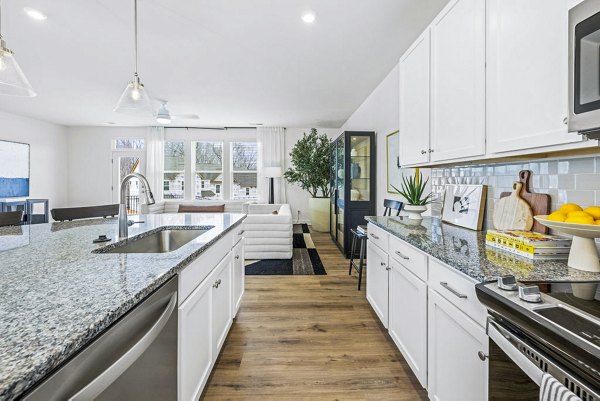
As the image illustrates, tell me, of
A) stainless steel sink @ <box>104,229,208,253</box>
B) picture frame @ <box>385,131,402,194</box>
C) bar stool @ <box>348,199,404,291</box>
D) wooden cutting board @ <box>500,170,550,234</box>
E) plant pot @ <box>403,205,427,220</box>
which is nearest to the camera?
wooden cutting board @ <box>500,170,550,234</box>

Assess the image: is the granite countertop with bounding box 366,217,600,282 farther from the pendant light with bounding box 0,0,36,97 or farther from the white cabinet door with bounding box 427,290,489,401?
the pendant light with bounding box 0,0,36,97

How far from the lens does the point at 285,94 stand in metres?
4.56

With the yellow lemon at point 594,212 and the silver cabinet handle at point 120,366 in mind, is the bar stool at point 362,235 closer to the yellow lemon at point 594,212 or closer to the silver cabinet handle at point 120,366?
the yellow lemon at point 594,212

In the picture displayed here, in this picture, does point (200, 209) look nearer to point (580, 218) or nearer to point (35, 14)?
point (35, 14)

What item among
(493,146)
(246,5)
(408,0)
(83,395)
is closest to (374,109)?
(408,0)

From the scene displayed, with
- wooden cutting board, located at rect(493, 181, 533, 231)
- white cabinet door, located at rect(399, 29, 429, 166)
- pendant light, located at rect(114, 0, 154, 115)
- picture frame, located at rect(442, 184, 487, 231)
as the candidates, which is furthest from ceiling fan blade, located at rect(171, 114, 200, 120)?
wooden cutting board, located at rect(493, 181, 533, 231)

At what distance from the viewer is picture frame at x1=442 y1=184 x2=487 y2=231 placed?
185 cm

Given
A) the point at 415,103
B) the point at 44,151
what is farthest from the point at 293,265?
the point at 44,151

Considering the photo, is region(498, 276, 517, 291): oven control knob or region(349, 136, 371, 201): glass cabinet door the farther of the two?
region(349, 136, 371, 201): glass cabinet door

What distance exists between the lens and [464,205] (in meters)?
2.00

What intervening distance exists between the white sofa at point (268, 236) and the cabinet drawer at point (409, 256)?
2292 millimetres

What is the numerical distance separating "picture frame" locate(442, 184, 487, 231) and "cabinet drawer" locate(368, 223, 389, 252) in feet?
1.65

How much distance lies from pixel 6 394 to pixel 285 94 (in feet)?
15.0

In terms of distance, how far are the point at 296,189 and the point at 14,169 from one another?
5.97 m
